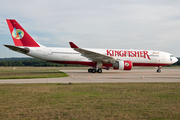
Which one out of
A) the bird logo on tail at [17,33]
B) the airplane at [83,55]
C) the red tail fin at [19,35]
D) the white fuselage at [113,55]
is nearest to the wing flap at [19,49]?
the airplane at [83,55]

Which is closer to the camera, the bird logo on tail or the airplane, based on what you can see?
the airplane

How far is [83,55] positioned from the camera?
86.7 ft

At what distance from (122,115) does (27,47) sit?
23.3m

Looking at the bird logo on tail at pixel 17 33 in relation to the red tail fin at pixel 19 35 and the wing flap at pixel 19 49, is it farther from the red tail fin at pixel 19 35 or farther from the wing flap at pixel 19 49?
the wing flap at pixel 19 49

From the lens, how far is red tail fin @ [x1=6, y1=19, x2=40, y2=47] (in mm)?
25069

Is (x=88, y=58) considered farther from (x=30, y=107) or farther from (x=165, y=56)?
(x=30, y=107)

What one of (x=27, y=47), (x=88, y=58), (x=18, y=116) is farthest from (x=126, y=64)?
(x=18, y=116)

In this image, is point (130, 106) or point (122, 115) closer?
point (122, 115)

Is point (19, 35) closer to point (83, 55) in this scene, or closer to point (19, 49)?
point (19, 49)

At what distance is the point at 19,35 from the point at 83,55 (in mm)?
10038

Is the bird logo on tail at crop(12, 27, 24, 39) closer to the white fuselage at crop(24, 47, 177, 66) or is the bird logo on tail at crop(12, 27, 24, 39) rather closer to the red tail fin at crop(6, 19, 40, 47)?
the red tail fin at crop(6, 19, 40, 47)

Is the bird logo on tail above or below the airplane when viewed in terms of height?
above

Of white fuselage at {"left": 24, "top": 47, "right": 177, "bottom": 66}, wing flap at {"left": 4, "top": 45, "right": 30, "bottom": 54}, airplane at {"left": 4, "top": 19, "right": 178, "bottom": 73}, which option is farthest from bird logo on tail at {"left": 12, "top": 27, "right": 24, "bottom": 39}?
white fuselage at {"left": 24, "top": 47, "right": 177, "bottom": 66}

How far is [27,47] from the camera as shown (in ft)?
84.4
